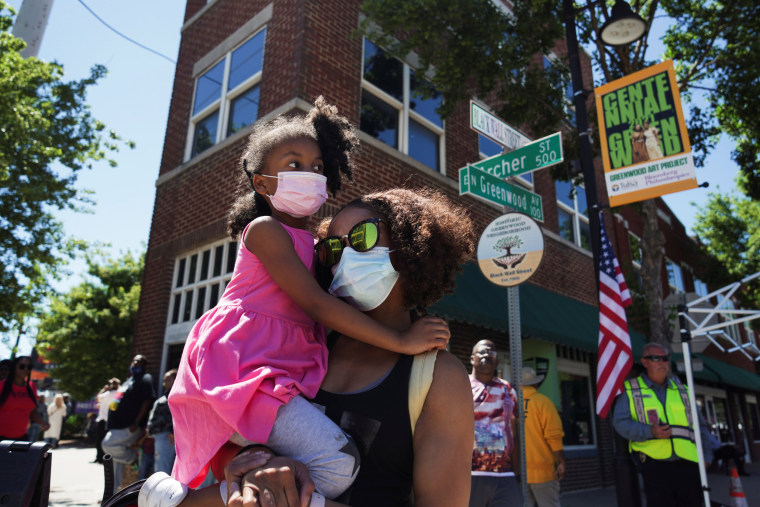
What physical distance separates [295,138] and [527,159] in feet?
11.5

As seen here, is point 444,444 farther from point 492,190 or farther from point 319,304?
point 492,190

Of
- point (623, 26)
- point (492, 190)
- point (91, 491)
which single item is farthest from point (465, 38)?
point (91, 491)

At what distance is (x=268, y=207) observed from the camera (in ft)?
7.31

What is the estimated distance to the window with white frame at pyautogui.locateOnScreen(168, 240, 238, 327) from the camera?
26.9ft

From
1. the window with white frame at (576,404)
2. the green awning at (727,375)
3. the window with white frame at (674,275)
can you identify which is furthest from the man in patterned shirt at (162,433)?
the window with white frame at (674,275)

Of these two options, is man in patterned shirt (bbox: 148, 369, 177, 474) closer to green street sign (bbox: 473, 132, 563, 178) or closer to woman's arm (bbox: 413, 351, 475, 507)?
green street sign (bbox: 473, 132, 563, 178)

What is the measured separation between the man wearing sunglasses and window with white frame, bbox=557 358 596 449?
6824 mm

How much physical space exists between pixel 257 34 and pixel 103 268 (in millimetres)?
22449

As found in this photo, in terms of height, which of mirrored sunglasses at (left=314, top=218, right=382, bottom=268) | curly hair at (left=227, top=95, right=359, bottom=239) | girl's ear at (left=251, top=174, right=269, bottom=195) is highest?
curly hair at (left=227, top=95, right=359, bottom=239)

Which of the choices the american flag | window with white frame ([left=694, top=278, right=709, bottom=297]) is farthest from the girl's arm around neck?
window with white frame ([left=694, top=278, right=709, bottom=297])

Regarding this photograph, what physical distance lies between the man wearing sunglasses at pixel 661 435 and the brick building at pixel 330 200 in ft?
9.08

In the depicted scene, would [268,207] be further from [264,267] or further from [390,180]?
[390,180]

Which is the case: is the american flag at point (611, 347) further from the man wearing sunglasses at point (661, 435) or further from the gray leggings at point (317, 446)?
the gray leggings at point (317, 446)

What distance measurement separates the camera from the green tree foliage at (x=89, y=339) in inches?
933
